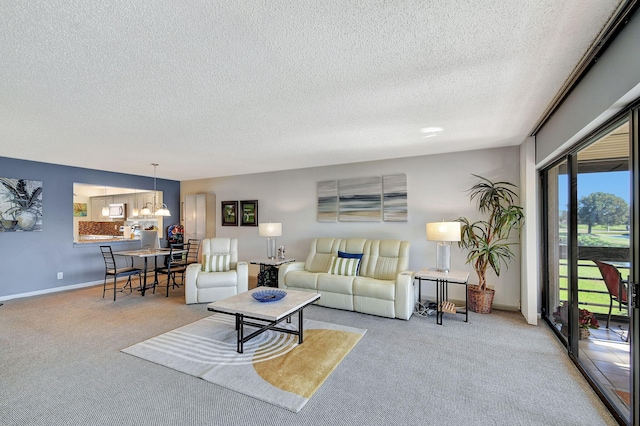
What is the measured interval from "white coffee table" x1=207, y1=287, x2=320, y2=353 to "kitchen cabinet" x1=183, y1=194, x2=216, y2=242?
432 centimetres

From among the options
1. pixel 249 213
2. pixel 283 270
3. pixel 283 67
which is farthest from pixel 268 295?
pixel 249 213

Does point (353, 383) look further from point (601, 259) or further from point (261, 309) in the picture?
point (601, 259)

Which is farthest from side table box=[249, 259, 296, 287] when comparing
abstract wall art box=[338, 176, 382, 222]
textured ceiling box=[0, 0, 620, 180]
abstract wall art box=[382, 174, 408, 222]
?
textured ceiling box=[0, 0, 620, 180]

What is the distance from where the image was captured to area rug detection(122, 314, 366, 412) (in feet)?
7.65

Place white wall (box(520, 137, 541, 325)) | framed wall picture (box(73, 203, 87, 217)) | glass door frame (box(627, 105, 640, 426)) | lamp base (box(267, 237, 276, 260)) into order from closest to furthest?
1. glass door frame (box(627, 105, 640, 426))
2. white wall (box(520, 137, 541, 325))
3. lamp base (box(267, 237, 276, 260))
4. framed wall picture (box(73, 203, 87, 217))

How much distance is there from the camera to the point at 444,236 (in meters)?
3.88

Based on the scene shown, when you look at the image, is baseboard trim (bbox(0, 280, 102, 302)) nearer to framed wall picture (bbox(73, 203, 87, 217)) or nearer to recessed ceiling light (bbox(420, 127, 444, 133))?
framed wall picture (bbox(73, 203, 87, 217))

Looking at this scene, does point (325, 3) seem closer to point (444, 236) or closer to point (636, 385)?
point (636, 385)

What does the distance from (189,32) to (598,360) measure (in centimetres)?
409

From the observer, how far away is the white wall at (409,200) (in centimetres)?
438

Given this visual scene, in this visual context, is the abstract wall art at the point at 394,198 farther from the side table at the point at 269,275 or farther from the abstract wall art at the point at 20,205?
the abstract wall art at the point at 20,205

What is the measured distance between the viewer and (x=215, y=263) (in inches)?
196

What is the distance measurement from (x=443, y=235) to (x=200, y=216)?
5.81 meters

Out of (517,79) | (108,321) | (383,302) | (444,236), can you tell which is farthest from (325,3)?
(108,321)
